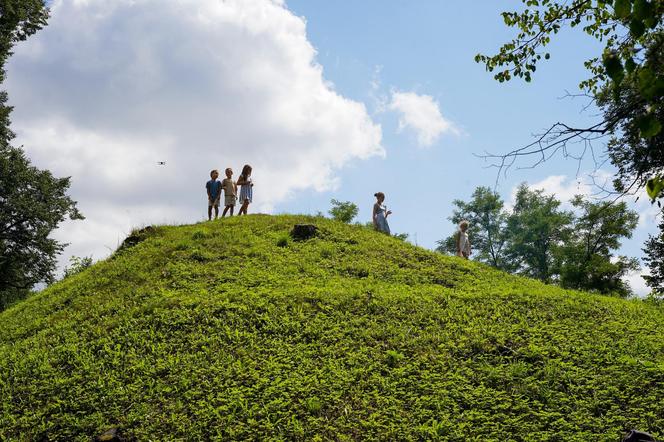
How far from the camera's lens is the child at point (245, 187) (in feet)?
64.6

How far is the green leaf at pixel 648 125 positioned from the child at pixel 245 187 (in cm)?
1728

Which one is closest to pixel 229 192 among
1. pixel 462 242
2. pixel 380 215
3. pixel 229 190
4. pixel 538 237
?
pixel 229 190

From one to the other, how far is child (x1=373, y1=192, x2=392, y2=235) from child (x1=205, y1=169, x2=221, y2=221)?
5.96 meters

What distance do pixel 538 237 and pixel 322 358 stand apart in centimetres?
4095

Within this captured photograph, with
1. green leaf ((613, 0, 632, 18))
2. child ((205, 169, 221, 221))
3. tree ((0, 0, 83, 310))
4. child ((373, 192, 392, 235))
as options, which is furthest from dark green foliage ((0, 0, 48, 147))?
green leaf ((613, 0, 632, 18))

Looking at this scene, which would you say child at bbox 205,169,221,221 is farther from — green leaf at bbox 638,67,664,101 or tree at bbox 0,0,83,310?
green leaf at bbox 638,67,664,101

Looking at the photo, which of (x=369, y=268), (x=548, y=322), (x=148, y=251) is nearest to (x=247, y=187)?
(x=148, y=251)

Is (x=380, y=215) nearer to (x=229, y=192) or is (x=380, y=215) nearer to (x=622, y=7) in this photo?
(x=229, y=192)

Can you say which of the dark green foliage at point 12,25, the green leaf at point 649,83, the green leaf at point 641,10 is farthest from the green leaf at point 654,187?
the dark green foliage at point 12,25

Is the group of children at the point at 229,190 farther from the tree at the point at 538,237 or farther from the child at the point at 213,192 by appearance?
the tree at the point at 538,237

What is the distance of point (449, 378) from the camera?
8.66 metres

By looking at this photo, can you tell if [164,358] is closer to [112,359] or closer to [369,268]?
[112,359]

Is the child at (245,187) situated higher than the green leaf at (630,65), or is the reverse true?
the child at (245,187)

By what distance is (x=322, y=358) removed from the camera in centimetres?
935
